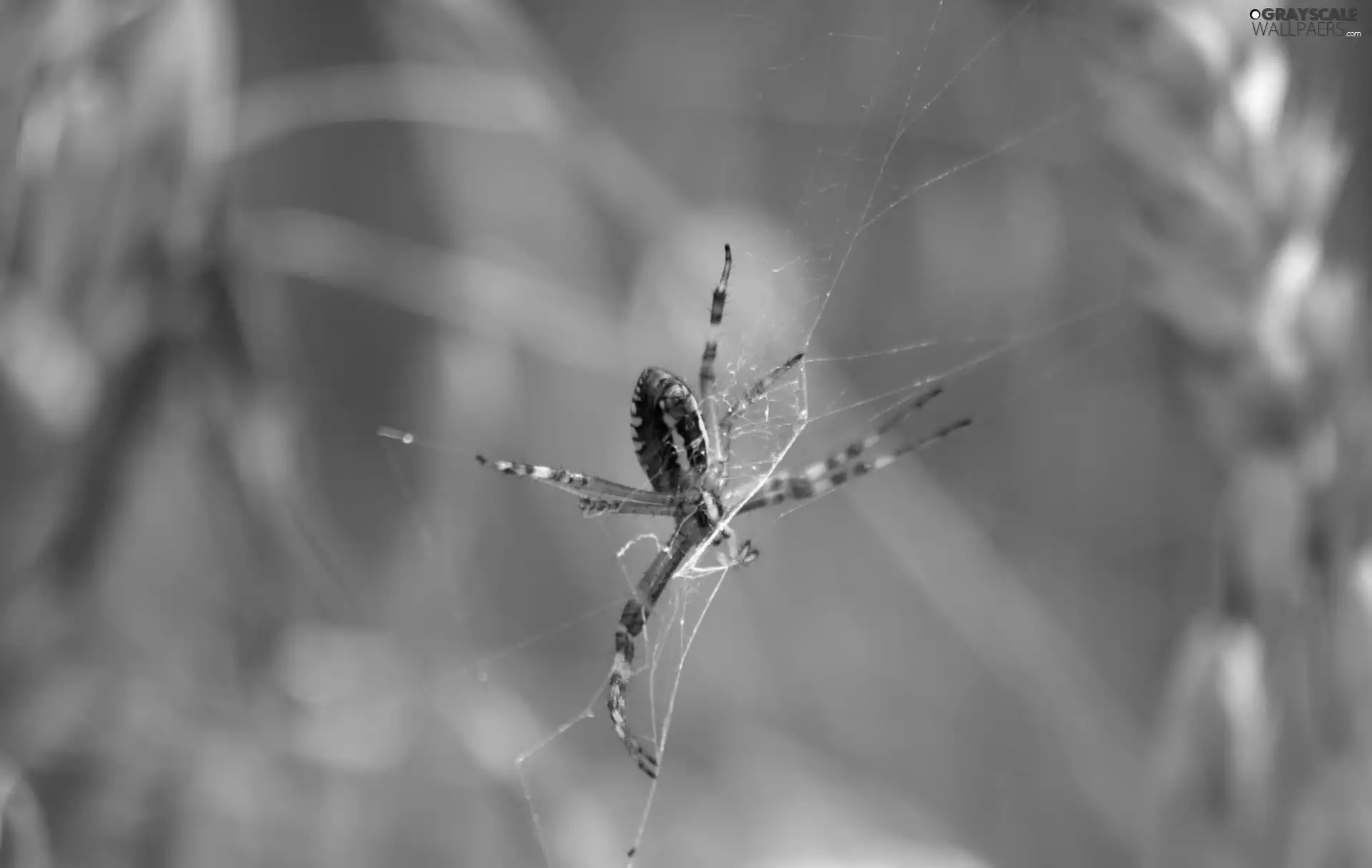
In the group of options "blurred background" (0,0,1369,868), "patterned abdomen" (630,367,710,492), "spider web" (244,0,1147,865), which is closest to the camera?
"blurred background" (0,0,1369,868)

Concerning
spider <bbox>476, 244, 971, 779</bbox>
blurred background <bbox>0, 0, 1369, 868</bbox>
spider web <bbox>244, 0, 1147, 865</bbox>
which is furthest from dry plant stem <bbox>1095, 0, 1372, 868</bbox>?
spider web <bbox>244, 0, 1147, 865</bbox>

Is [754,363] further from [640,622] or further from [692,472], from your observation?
[640,622]

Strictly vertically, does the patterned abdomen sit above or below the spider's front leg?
above

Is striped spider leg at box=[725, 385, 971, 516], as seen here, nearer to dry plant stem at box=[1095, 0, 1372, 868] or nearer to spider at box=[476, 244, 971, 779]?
spider at box=[476, 244, 971, 779]

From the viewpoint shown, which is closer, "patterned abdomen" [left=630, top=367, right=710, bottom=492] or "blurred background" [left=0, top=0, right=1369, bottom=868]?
"blurred background" [left=0, top=0, right=1369, bottom=868]

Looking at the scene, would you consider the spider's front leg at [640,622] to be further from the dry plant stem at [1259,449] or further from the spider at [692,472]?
the dry plant stem at [1259,449]

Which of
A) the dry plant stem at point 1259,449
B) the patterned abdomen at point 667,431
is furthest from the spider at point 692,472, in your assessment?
the dry plant stem at point 1259,449

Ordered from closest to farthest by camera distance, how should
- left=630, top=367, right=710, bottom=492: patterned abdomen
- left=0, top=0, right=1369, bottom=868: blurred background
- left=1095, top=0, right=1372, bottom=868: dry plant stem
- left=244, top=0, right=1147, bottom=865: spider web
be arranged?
left=1095, top=0, right=1372, bottom=868: dry plant stem, left=0, top=0, right=1369, bottom=868: blurred background, left=630, top=367, right=710, bottom=492: patterned abdomen, left=244, top=0, right=1147, bottom=865: spider web
